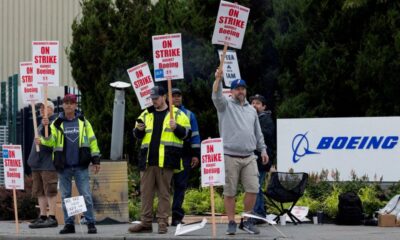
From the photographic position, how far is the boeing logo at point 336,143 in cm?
1808

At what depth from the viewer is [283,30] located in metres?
22.4

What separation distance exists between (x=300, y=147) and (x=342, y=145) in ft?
2.42

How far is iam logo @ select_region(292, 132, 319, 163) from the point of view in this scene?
18203 mm

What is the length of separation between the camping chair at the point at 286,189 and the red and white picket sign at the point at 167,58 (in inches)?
97.8

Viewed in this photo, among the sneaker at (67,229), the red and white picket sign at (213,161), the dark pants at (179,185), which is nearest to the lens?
the red and white picket sign at (213,161)

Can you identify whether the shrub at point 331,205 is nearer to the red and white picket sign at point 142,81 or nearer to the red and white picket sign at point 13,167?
the red and white picket sign at point 142,81

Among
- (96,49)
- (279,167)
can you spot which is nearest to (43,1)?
(96,49)

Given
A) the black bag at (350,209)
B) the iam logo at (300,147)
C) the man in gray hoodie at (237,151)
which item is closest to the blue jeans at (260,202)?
the black bag at (350,209)

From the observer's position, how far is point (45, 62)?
15320 mm

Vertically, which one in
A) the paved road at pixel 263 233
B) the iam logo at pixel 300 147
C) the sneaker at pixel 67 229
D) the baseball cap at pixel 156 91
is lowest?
the paved road at pixel 263 233

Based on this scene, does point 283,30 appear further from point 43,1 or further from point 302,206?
point 43,1

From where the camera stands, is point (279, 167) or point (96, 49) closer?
point (279, 167)

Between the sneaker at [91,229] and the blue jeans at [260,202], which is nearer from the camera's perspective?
the sneaker at [91,229]

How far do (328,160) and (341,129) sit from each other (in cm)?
61
